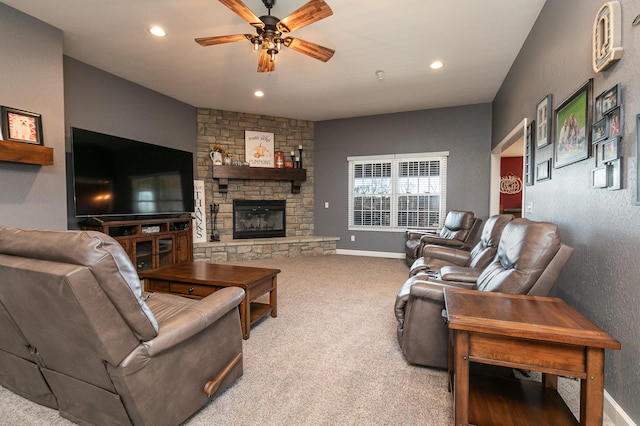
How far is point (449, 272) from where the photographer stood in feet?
8.29

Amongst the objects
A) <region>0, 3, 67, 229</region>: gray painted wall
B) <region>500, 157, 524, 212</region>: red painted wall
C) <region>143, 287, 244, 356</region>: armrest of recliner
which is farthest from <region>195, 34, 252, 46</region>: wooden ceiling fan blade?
<region>500, 157, 524, 212</region>: red painted wall

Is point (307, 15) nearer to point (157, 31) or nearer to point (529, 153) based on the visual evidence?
point (157, 31)

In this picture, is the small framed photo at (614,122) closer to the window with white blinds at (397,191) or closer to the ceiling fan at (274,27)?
the ceiling fan at (274,27)

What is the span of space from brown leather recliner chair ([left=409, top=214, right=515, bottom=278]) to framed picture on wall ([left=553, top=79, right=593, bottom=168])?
0.69 m

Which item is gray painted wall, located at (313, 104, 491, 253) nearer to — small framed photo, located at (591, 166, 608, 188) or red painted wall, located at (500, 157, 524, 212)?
red painted wall, located at (500, 157, 524, 212)

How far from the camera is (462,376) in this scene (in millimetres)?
1240

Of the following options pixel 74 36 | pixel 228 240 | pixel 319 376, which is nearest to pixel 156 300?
pixel 319 376

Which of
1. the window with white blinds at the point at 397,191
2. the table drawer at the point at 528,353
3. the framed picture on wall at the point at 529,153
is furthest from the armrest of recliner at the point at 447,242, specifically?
the table drawer at the point at 528,353

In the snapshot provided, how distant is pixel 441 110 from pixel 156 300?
554 centimetres

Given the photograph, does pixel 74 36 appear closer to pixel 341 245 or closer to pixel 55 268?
pixel 55 268

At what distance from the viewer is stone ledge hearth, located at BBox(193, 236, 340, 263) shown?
215 inches

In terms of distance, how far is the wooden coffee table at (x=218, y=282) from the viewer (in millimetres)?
2451

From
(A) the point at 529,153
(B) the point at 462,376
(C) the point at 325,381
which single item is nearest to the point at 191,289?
(C) the point at 325,381

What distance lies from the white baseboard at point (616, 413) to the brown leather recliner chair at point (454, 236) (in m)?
2.69
